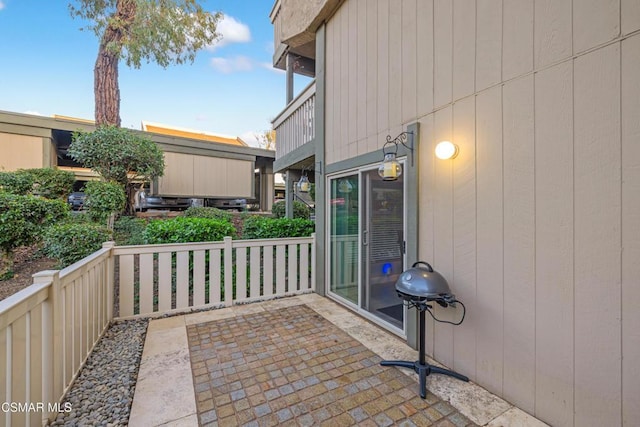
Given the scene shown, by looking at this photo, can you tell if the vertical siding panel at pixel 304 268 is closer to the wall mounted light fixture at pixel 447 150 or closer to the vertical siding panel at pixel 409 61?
the vertical siding panel at pixel 409 61

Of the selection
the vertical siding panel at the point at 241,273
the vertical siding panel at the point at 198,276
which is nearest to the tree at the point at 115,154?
the vertical siding panel at the point at 198,276

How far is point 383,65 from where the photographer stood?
3.36m

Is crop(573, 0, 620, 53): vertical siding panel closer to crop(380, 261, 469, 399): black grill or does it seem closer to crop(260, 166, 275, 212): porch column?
crop(380, 261, 469, 399): black grill

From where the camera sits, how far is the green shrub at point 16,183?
218 inches

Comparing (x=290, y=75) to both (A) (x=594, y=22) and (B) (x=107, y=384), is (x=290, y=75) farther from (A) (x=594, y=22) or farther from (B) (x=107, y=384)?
(B) (x=107, y=384)

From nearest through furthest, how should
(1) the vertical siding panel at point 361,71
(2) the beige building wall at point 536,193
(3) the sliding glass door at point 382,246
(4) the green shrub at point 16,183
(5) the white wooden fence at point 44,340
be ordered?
1. (5) the white wooden fence at point 44,340
2. (2) the beige building wall at point 536,193
3. (3) the sliding glass door at point 382,246
4. (1) the vertical siding panel at point 361,71
5. (4) the green shrub at point 16,183

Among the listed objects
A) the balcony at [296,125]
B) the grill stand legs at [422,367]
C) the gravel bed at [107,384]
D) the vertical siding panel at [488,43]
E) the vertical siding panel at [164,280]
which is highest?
the balcony at [296,125]

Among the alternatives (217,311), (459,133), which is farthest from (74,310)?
(459,133)

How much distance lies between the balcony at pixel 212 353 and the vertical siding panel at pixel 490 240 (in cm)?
29

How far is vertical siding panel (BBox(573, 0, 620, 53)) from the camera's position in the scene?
5.14 feet

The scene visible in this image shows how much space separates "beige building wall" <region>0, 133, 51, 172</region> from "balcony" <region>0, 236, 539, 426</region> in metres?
7.10

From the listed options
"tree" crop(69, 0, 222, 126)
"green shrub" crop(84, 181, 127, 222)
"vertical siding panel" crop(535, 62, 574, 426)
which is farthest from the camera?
"tree" crop(69, 0, 222, 126)

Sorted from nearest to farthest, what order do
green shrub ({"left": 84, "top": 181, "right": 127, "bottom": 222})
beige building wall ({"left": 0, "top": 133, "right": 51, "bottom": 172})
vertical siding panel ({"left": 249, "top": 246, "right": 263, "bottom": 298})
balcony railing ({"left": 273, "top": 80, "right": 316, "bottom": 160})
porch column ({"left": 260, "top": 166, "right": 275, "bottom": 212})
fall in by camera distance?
vertical siding panel ({"left": 249, "top": 246, "right": 263, "bottom": 298})
balcony railing ({"left": 273, "top": 80, "right": 316, "bottom": 160})
green shrub ({"left": 84, "top": 181, "right": 127, "bottom": 222})
beige building wall ({"left": 0, "top": 133, "right": 51, "bottom": 172})
porch column ({"left": 260, "top": 166, "right": 275, "bottom": 212})

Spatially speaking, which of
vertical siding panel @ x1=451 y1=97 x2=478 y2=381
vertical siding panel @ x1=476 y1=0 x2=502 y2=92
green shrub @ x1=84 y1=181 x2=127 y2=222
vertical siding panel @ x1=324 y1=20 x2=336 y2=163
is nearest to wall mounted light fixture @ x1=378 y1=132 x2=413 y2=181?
vertical siding panel @ x1=451 y1=97 x2=478 y2=381
